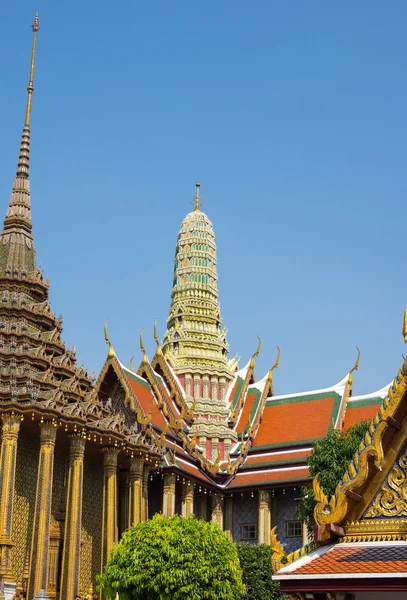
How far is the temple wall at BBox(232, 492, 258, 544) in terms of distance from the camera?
3053cm

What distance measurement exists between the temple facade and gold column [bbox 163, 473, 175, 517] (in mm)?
49

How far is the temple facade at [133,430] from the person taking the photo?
68.5 feet

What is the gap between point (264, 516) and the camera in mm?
29688

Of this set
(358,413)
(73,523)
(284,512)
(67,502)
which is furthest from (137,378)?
(73,523)

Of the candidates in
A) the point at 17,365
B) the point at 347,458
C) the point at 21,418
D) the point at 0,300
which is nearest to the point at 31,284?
the point at 0,300

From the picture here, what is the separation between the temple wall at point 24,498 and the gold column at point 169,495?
5.63 meters

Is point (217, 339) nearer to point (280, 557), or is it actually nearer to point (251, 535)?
point (251, 535)

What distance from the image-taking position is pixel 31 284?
25625 millimetres

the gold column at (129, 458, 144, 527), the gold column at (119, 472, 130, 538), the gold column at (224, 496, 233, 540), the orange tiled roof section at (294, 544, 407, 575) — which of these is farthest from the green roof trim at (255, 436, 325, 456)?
the orange tiled roof section at (294, 544, 407, 575)

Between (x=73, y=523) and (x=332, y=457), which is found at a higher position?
(x=332, y=457)

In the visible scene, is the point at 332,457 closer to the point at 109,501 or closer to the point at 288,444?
the point at 109,501

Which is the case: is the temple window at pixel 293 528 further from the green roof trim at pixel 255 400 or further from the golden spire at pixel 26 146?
the golden spire at pixel 26 146

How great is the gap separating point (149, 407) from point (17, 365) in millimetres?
7863

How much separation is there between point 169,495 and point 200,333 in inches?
368
